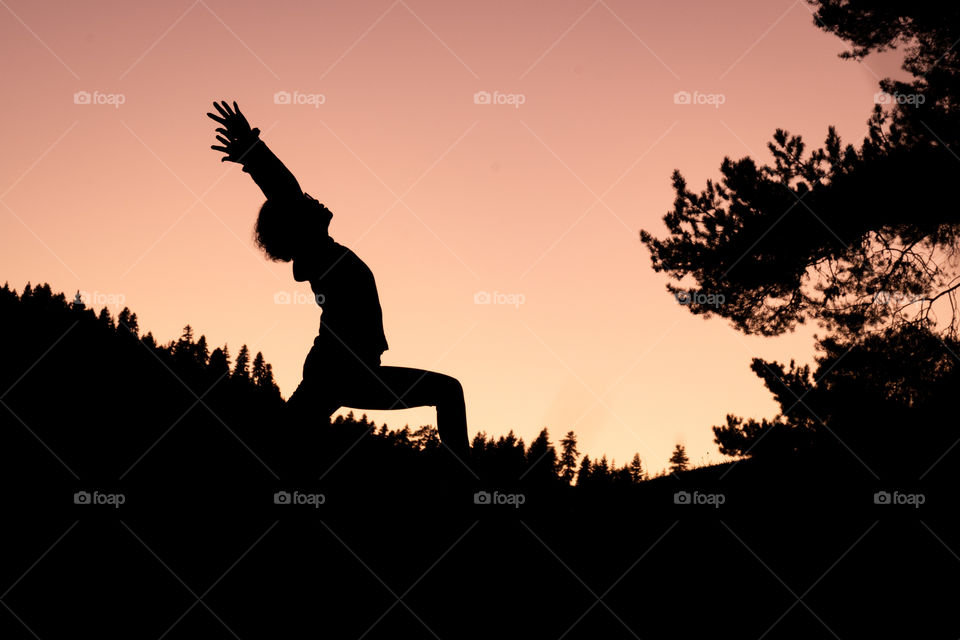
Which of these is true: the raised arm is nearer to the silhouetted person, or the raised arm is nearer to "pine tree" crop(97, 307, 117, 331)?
the silhouetted person

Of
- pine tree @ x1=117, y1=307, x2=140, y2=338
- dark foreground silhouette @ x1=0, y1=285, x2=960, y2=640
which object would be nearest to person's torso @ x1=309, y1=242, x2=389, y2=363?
dark foreground silhouette @ x1=0, y1=285, x2=960, y2=640

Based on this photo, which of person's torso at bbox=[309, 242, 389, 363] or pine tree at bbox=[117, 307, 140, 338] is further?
pine tree at bbox=[117, 307, 140, 338]

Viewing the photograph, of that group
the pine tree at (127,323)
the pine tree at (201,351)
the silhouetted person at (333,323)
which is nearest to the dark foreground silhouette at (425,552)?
the silhouetted person at (333,323)

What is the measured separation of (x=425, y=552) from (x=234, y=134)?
2.93 metres

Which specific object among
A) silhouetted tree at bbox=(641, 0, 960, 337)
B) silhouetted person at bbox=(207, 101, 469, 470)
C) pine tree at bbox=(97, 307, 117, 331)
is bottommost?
pine tree at bbox=(97, 307, 117, 331)

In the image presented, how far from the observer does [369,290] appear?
4.31m

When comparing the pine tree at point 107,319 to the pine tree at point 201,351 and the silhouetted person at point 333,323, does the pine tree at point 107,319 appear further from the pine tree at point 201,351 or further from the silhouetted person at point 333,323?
the silhouetted person at point 333,323

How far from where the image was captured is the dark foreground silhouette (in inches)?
150

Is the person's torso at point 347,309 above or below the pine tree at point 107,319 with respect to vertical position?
above

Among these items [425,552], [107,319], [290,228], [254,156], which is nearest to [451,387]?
[425,552]

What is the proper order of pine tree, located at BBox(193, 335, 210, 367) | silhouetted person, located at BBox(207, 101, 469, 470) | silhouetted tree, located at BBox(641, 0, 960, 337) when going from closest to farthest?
silhouetted person, located at BBox(207, 101, 469, 470) < silhouetted tree, located at BBox(641, 0, 960, 337) < pine tree, located at BBox(193, 335, 210, 367)

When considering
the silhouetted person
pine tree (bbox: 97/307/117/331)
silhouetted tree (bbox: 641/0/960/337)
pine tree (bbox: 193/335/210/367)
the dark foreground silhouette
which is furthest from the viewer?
pine tree (bbox: 193/335/210/367)

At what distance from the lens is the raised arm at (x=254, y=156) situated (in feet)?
14.1

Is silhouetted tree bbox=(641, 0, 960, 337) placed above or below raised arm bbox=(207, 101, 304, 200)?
above
